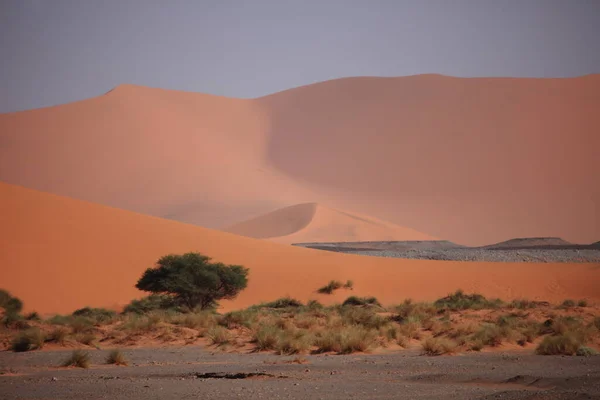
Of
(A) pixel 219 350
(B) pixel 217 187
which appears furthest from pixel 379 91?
(A) pixel 219 350

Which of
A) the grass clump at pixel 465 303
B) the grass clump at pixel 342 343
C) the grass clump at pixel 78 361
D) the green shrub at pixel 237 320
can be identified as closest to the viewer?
the grass clump at pixel 78 361

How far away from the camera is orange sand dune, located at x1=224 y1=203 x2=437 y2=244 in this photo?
71938 millimetres

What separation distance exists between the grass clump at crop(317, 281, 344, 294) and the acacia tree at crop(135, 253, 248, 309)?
4.21 m

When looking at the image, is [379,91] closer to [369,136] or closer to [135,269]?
[369,136]

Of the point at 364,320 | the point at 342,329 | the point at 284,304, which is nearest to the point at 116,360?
the point at 342,329

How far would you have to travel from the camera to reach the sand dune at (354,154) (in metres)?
85.9

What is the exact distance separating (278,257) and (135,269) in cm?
741

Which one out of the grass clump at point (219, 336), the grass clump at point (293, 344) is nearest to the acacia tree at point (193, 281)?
the grass clump at point (219, 336)

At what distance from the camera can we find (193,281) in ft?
87.4

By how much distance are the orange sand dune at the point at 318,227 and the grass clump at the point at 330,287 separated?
3653 centimetres

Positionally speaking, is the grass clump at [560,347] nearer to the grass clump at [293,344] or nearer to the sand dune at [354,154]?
the grass clump at [293,344]

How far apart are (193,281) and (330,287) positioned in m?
6.99

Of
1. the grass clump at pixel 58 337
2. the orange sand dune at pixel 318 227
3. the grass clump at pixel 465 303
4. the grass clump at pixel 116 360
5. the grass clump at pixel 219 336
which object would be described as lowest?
the grass clump at pixel 116 360

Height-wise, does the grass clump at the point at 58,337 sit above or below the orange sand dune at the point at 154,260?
below
